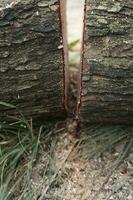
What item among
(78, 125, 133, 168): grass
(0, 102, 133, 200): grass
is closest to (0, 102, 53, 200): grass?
(0, 102, 133, 200): grass

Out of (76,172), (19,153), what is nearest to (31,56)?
(19,153)

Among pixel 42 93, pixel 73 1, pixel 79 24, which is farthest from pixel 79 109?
pixel 73 1

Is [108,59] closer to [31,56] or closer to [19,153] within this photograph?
[31,56]

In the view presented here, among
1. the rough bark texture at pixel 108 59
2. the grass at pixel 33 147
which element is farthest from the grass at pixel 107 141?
the rough bark texture at pixel 108 59

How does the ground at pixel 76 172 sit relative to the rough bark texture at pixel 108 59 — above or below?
below

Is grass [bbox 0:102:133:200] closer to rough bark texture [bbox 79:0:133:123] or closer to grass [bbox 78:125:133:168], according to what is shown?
grass [bbox 78:125:133:168]

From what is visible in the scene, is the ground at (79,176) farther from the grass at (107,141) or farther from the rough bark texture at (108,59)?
the rough bark texture at (108,59)
